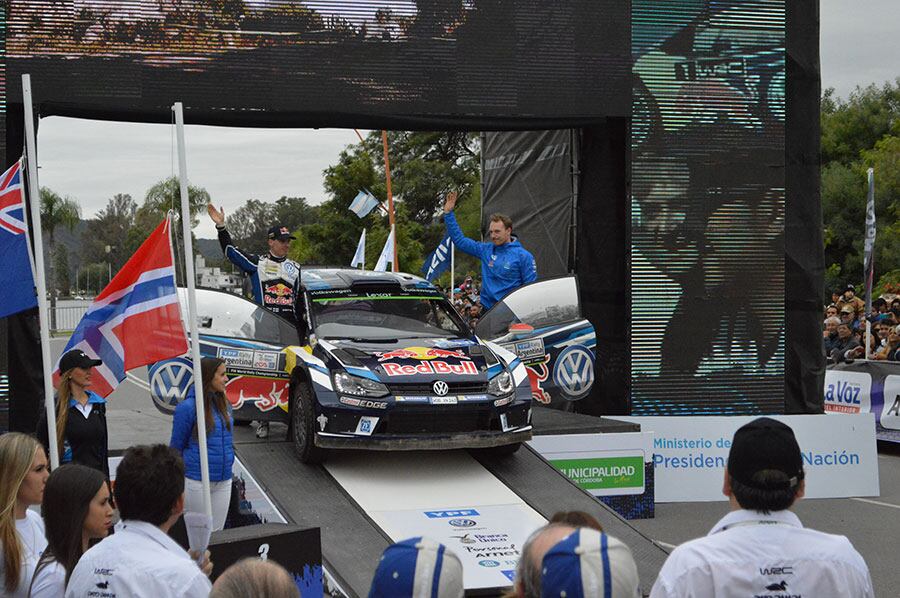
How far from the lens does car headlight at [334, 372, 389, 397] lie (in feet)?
34.0

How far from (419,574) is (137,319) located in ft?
18.4

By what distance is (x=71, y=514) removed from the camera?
450 cm

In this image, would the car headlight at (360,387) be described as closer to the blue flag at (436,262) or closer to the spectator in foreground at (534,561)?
the blue flag at (436,262)

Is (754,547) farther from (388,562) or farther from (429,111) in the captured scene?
(429,111)

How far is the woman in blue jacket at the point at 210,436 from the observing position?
8.41 m

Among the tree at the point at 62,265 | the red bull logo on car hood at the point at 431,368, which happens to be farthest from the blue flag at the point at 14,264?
the tree at the point at 62,265

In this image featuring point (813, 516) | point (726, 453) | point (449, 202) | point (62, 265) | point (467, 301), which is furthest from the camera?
point (62, 265)

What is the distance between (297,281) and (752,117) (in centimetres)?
598

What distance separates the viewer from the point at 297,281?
12.1 meters

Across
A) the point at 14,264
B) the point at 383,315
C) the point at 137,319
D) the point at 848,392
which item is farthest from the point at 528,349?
the point at 848,392

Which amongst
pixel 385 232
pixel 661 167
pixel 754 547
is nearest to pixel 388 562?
pixel 754 547

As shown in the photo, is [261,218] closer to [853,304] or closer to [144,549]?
[853,304]

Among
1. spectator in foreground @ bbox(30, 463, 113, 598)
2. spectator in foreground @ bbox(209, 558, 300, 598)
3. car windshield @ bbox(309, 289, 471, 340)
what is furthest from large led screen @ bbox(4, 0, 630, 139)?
spectator in foreground @ bbox(209, 558, 300, 598)

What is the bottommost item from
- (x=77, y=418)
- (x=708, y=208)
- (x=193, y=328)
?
(x=77, y=418)
